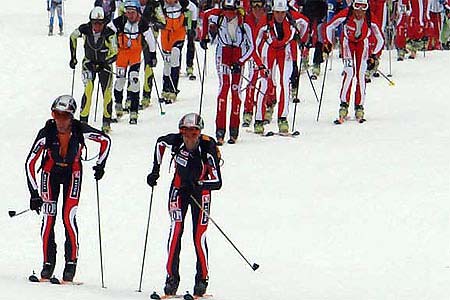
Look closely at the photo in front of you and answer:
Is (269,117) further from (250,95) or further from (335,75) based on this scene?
(335,75)

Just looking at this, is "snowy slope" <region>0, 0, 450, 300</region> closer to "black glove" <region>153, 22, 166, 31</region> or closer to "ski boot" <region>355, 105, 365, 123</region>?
"ski boot" <region>355, 105, 365, 123</region>

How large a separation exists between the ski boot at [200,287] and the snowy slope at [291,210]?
0.82ft

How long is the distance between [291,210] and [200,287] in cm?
349

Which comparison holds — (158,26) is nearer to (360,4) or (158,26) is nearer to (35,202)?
(360,4)

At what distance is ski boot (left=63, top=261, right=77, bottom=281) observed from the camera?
35.0 feet

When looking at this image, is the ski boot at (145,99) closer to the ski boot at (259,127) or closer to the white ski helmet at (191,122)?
the ski boot at (259,127)

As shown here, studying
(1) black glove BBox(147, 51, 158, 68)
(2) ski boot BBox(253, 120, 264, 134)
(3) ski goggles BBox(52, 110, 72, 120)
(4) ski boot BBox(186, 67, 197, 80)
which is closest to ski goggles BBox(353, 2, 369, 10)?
(2) ski boot BBox(253, 120, 264, 134)

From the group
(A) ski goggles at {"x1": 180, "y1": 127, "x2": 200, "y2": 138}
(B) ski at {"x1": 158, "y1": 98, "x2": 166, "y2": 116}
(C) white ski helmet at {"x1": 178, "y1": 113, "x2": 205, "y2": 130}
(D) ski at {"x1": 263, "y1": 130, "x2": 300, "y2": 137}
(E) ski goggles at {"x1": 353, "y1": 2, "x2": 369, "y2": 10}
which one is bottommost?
(B) ski at {"x1": 158, "y1": 98, "x2": 166, "y2": 116}

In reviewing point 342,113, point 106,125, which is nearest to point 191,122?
point 106,125

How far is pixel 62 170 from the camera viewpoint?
420 inches

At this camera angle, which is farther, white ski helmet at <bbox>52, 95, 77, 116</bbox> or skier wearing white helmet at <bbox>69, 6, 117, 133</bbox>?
skier wearing white helmet at <bbox>69, 6, 117, 133</bbox>

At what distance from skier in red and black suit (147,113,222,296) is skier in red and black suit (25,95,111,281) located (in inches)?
31.4

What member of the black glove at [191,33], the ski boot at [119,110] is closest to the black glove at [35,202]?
the ski boot at [119,110]

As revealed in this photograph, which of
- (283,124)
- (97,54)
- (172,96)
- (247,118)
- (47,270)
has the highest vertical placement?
(97,54)
